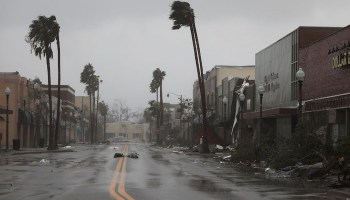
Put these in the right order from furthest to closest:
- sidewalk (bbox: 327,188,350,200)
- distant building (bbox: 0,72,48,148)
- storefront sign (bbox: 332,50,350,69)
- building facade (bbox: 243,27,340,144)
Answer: distant building (bbox: 0,72,48,148), building facade (bbox: 243,27,340,144), storefront sign (bbox: 332,50,350,69), sidewalk (bbox: 327,188,350,200)

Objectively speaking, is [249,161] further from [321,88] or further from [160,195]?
[160,195]

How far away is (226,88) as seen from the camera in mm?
66188

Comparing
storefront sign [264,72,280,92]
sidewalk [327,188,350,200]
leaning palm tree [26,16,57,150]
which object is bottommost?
sidewalk [327,188,350,200]

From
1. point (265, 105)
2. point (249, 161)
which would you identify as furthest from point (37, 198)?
point (265, 105)

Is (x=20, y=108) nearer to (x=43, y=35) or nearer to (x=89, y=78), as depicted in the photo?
(x=43, y=35)

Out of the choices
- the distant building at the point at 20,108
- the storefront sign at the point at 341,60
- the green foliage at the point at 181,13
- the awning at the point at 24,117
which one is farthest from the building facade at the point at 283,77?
the awning at the point at 24,117

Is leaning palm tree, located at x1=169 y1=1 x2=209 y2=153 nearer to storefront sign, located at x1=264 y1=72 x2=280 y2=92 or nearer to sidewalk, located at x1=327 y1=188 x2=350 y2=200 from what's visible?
storefront sign, located at x1=264 y1=72 x2=280 y2=92

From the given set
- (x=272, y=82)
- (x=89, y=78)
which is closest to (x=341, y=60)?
(x=272, y=82)

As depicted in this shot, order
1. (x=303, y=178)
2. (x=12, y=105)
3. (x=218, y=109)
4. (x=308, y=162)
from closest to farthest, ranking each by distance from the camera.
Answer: (x=303, y=178) < (x=308, y=162) < (x=12, y=105) < (x=218, y=109)

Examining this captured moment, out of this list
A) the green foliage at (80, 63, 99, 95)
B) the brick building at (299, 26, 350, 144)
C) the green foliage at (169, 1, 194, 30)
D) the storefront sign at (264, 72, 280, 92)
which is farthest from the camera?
the green foliage at (80, 63, 99, 95)

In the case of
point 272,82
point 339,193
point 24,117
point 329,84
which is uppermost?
point 272,82

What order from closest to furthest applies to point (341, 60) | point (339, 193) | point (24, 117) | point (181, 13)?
point (339, 193) → point (341, 60) → point (181, 13) → point (24, 117)

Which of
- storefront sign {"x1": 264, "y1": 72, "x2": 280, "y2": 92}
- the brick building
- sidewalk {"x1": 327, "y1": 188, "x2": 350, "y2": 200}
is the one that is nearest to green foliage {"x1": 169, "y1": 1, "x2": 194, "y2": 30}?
storefront sign {"x1": 264, "y1": 72, "x2": 280, "y2": 92}

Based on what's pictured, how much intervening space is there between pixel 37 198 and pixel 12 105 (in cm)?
5095
